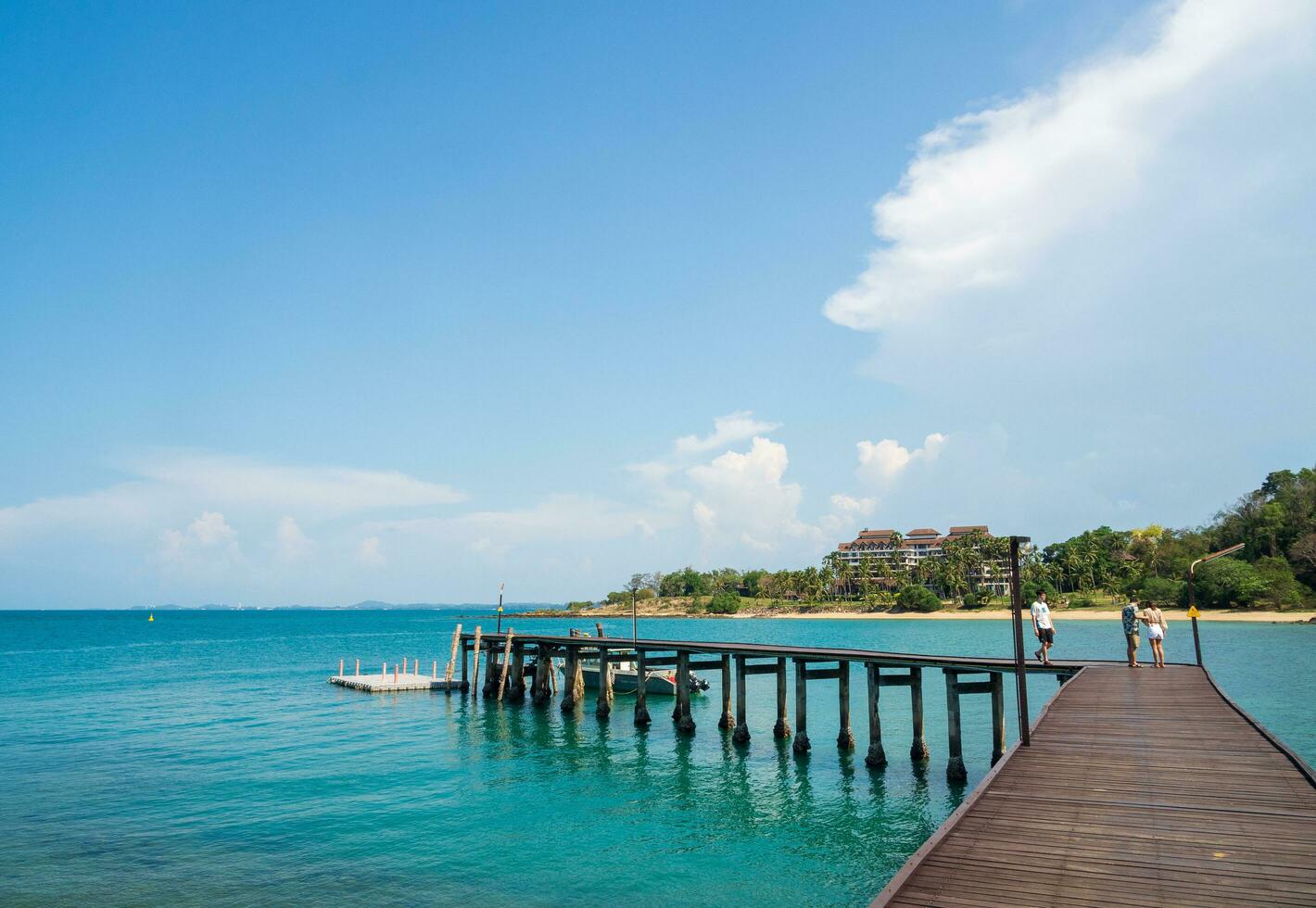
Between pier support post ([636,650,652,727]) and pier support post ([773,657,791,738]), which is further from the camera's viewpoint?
pier support post ([636,650,652,727])

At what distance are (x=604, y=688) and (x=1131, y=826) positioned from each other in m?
25.1

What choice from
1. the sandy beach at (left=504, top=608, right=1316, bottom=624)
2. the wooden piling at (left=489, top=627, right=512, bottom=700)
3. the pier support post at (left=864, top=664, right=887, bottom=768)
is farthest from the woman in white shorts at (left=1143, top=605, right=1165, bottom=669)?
the sandy beach at (left=504, top=608, right=1316, bottom=624)

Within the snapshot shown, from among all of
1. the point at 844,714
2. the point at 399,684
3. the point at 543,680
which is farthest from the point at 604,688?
the point at 399,684

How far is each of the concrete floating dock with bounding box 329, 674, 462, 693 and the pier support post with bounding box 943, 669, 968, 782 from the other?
2565 cm

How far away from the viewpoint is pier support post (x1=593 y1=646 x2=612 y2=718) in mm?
31438

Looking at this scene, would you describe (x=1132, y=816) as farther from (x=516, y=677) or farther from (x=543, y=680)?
(x=516, y=677)

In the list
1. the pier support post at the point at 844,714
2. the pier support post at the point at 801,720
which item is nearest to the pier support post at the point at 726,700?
the pier support post at the point at 801,720

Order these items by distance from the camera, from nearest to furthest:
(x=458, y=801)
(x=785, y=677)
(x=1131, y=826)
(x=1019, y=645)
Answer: (x=1131, y=826) < (x=1019, y=645) < (x=458, y=801) < (x=785, y=677)

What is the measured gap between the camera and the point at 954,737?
20.5 meters

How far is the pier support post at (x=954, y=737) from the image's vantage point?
20.2 m

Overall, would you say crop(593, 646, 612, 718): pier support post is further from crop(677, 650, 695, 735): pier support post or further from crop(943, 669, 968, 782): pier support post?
crop(943, 669, 968, 782): pier support post

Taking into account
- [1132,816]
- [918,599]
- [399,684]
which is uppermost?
[1132,816]

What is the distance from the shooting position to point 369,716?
33531 millimetres

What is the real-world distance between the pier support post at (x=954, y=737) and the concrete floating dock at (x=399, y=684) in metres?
25.7
